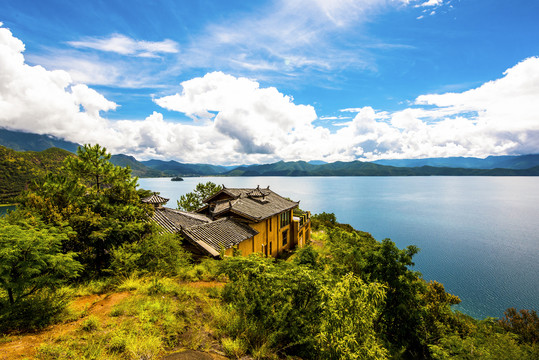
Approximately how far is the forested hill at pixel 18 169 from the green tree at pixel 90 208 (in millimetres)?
103509

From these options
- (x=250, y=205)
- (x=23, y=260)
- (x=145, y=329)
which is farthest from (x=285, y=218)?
(x=23, y=260)

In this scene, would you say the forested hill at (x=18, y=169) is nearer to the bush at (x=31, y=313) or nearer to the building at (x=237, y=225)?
the building at (x=237, y=225)

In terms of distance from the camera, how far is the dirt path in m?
5.78

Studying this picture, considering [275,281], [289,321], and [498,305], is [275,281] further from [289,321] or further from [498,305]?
[498,305]

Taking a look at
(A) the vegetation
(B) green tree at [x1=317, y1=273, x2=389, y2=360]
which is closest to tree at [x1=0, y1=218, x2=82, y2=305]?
(A) the vegetation

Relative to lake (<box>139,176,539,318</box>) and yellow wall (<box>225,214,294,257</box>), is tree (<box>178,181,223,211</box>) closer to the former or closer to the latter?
yellow wall (<box>225,214,294,257</box>)

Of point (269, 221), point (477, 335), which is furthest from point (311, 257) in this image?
point (269, 221)

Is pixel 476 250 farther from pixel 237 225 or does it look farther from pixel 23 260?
pixel 23 260

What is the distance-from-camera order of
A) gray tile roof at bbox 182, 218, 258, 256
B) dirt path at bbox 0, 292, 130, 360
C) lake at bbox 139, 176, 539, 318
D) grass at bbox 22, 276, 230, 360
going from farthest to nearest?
lake at bbox 139, 176, 539, 318 → gray tile roof at bbox 182, 218, 258, 256 → grass at bbox 22, 276, 230, 360 → dirt path at bbox 0, 292, 130, 360

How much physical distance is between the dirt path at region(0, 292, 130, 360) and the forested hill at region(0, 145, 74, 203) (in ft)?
366

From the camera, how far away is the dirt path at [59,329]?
578 cm

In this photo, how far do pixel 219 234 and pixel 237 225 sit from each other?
340 centimetres

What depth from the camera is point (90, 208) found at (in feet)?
44.2

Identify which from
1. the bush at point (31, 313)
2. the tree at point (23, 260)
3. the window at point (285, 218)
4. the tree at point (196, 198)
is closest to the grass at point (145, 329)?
the bush at point (31, 313)
